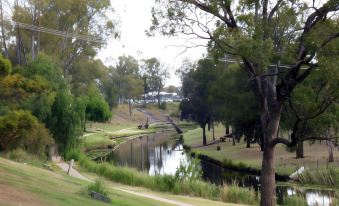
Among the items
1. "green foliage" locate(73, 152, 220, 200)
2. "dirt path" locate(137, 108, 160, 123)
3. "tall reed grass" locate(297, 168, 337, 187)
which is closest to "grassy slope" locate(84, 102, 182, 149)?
"dirt path" locate(137, 108, 160, 123)

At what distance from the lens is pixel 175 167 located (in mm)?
47062

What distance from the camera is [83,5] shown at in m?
50.3

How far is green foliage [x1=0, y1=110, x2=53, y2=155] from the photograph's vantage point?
91.4 ft

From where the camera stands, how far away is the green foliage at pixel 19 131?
91.4ft

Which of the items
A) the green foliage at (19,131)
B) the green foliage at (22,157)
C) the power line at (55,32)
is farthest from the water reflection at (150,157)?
the green foliage at (19,131)

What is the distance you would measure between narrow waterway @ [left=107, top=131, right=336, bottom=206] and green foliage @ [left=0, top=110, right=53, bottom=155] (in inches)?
340

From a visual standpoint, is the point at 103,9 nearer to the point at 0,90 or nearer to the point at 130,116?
the point at 0,90

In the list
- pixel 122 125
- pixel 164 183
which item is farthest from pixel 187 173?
pixel 122 125

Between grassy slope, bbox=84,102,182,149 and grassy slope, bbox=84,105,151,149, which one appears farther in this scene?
grassy slope, bbox=84,105,151,149

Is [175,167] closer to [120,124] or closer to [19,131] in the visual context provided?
[19,131]

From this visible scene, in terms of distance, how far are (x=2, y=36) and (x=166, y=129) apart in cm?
6938

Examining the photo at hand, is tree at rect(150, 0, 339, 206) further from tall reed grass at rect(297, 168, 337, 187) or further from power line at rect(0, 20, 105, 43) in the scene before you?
power line at rect(0, 20, 105, 43)

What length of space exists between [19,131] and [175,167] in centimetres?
2040

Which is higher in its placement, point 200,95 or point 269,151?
point 200,95
